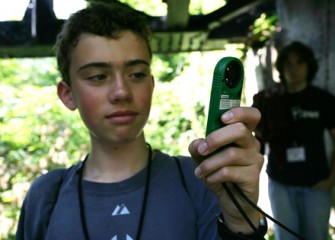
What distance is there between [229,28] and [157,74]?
2541mm

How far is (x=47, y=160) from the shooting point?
15.4ft

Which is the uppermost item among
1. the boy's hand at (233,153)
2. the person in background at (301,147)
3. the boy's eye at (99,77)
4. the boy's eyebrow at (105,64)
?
the boy's eyebrow at (105,64)

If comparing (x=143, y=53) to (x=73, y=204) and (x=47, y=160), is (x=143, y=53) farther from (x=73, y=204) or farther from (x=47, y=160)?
(x=47, y=160)

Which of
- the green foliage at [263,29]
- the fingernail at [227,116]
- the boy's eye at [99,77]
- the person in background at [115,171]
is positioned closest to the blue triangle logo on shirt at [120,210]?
the person in background at [115,171]

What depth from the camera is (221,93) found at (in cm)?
71

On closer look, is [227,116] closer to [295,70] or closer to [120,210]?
[120,210]

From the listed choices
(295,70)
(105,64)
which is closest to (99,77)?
(105,64)

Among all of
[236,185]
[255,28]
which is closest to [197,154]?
[236,185]

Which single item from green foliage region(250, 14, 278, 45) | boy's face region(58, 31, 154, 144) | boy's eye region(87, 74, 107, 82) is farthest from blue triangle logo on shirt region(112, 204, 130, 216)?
green foliage region(250, 14, 278, 45)

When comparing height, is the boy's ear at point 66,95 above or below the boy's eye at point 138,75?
below

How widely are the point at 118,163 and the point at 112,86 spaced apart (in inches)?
9.1

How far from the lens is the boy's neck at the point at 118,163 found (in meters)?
1.15

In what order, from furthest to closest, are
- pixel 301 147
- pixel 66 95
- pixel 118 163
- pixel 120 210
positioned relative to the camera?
pixel 301 147
pixel 66 95
pixel 118 163
pixel 120 210

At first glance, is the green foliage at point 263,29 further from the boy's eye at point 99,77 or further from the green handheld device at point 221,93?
the green handheld device at point 221,93
